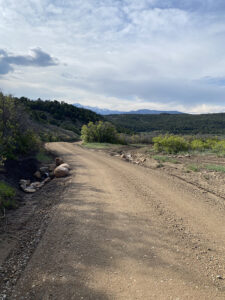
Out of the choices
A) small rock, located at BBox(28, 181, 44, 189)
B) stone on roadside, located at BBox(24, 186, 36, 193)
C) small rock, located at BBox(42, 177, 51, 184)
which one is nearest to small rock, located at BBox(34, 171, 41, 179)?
small rock, located at BBox(42, 177, 51, 184)

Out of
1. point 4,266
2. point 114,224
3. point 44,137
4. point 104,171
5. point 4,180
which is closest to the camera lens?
point 4,266

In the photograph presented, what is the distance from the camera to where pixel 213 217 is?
5621mm

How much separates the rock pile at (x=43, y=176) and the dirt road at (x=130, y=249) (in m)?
2.48

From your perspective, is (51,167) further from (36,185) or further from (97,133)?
(97,133)

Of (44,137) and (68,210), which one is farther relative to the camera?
(44,137)

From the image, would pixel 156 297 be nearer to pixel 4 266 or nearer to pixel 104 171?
pixel 4 266

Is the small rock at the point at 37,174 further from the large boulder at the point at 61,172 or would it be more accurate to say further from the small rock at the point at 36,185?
the small rock at the point at 36,185

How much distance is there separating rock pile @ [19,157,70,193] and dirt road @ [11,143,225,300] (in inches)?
97.6

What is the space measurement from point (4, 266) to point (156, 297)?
9.22 ft

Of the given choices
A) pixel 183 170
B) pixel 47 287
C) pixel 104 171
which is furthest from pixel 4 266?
pixel 183 170

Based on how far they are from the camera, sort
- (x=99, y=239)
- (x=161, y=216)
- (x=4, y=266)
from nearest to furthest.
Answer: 1. (x=4, y=266)
2. (x=99, y=239)
3. (x=161, y=216)

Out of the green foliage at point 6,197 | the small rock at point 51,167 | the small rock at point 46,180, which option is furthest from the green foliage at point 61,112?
the green foliage at point 6,197

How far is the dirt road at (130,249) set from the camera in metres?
3.12

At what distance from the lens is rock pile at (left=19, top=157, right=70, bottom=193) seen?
8.66 meters
